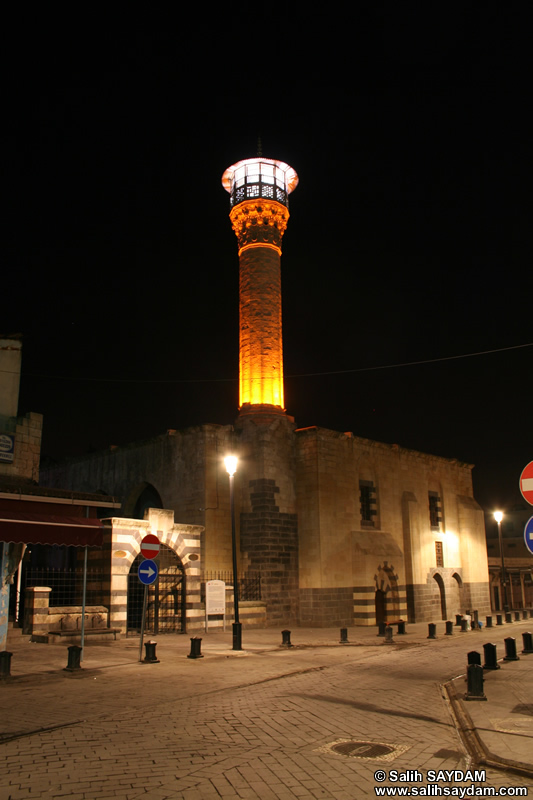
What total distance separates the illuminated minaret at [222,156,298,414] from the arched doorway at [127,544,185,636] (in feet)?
23.5

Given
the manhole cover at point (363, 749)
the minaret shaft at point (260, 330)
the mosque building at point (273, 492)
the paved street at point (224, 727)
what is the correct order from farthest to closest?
the minaret shaft at point (260, 330) → the mosque building at point (273, 492) → the manhole cover at point (363, 749) → the paved street at point (224, 727)

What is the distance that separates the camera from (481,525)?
1383 inches

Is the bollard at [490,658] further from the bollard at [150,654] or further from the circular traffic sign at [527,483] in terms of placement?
the bollard at [150,654]

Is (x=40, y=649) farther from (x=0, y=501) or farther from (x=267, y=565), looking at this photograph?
(x=267, y=565)

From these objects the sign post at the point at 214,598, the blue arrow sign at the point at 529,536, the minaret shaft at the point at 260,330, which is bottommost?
the sign post at the point at 214,598

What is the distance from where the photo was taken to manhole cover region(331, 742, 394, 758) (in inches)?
252

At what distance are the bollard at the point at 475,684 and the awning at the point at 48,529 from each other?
769 centimetres

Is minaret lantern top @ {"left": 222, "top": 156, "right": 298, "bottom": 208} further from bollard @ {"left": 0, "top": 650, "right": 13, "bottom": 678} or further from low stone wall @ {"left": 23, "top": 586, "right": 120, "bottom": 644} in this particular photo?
bollard @ {"left": 0, "top": 650, "right": 13, "bottom": 678}

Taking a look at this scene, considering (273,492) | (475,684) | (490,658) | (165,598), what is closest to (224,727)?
(475,684)

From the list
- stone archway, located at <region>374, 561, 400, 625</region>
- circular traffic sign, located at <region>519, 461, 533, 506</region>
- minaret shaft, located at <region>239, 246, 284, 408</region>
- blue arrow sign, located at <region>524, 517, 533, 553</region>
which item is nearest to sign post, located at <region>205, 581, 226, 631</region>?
minaret shaft, located at <region>239, 246, 284, 408</region>

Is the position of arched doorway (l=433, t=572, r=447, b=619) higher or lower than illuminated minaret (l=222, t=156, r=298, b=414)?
lower

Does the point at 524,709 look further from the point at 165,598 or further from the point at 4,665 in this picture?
the point at 165,598

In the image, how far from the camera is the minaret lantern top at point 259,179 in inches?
1107

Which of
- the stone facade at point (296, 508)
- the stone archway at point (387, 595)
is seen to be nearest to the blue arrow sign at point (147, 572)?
the stone facade at point (296, 508)
